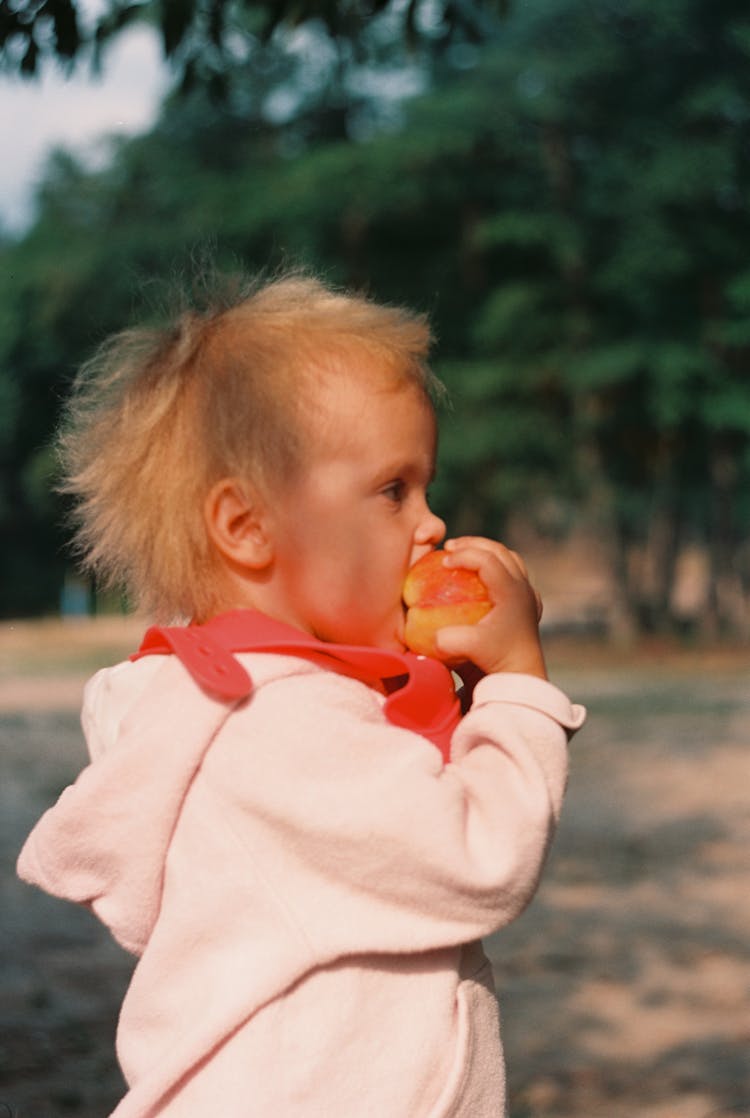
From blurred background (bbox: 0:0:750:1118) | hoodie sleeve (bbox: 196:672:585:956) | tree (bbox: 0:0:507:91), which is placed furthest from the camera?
blurred background (bbox: 0:0:750:1118)

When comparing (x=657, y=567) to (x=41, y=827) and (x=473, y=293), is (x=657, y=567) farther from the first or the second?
(x=41, y=827)

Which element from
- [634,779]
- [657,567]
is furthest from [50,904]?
[657,567]

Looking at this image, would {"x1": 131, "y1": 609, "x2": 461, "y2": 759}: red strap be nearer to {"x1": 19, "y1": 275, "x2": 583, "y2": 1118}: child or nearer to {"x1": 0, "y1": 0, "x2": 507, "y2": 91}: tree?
{"x1": 19, "y1": 275, "x2": 583, "y2": 1118}: child

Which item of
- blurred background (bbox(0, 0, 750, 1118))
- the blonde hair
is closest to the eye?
the blonde hair

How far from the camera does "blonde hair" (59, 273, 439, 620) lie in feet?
6.08

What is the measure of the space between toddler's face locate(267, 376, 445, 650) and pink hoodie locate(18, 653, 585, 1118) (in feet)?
0.38

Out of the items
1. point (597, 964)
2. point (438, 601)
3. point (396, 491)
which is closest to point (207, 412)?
point (396, 491)

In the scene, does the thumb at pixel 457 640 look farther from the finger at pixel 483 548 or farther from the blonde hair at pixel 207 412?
the blonde hair at pixel 207 412

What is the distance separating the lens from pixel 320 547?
1.84 metres

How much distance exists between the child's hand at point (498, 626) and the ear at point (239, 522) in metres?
0.21

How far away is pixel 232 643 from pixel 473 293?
1116 inches

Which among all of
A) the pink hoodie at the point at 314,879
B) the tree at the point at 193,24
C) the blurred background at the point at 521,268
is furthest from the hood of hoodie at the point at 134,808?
the blurred background at the point at 521,268

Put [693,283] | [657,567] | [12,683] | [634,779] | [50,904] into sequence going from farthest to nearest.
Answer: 1. [657,567]
2. [693,283]
3. [12,683]
4. [634,779]
5. [50,904]

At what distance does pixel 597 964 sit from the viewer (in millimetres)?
6090
